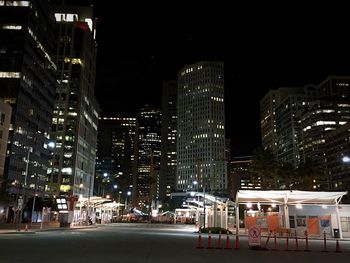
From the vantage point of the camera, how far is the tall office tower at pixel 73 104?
15200cm

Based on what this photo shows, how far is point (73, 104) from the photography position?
159 meters

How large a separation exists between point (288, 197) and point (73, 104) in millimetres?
128623

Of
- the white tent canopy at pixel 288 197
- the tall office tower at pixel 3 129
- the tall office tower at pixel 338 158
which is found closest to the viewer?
the white tent canopy at pixel 288 197

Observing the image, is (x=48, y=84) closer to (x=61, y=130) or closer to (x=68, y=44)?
(x=61, y=130)

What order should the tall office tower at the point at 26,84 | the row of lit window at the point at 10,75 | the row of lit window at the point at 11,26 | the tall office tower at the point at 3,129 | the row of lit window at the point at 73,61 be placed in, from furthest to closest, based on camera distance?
1. the row of lit window at the point at 73,61
2. the row of lit window at the point at 11,26
3. the row of lit window at the point at 10,75
4. the tall office tower at the point at 26,84
5. the tall office tower at the point at 3,129

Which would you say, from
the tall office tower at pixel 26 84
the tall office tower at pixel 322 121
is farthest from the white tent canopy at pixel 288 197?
the tall office tower at pixel 322 121

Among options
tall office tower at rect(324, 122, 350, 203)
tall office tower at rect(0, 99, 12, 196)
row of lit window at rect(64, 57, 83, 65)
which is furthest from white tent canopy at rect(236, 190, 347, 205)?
row of lit window at rect(64, 57, 83, 65)

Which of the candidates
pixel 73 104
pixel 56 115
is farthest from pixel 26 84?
pixel 73 104

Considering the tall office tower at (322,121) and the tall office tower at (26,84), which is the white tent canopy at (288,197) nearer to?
the tall office tower at (26,84)

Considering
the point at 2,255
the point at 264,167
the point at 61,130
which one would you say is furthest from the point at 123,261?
the point at 61,130

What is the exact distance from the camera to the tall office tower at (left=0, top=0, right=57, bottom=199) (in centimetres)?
10438

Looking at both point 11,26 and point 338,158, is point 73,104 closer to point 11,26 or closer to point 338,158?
point 11,26

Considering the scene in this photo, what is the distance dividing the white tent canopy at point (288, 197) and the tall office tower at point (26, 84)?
67905 millimetres

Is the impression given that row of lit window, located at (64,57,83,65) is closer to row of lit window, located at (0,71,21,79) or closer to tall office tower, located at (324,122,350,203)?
row of lit window, located at (0,71,21,79)
